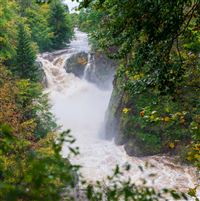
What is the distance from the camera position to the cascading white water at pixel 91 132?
1557 cm

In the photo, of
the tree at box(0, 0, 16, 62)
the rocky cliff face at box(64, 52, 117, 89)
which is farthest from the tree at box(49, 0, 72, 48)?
the tree at box(0, 0, 16, 62)

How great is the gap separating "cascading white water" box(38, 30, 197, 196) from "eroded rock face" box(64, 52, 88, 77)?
0.46 meters

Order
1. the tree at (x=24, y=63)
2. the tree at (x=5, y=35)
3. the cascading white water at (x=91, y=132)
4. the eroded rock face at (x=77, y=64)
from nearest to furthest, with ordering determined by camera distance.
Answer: the cascading white water at (x=91, y=132) < the tree at (x=5, y=35) < the tree at (x=24, y=63) < the eroded rock face at (x=77, y=64)

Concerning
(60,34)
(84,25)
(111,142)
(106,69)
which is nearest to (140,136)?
(111,142)

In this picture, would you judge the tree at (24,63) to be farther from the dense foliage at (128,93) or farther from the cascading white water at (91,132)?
the cascading white water at (91,132)

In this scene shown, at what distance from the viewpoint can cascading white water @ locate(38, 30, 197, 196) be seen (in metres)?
15.6

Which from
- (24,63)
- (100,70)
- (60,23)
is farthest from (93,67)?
(60,23)

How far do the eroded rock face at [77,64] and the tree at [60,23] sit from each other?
982cm

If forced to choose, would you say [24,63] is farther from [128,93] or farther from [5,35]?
[128,93]

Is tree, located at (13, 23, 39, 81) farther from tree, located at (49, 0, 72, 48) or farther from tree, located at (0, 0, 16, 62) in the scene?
tree, located at (49, 0, 72, 48)

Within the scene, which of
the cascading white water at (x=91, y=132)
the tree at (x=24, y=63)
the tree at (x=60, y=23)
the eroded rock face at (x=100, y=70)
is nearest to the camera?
the cascading white water at (x=91, y=132)

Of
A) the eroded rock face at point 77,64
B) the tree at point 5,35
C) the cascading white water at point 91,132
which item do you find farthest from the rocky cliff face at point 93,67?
the tree at point 5,35

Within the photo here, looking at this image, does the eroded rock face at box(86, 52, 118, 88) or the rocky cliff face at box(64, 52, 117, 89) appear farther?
the rocky cliff face at box(64, 52, 117, 89)

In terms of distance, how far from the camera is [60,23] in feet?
139
